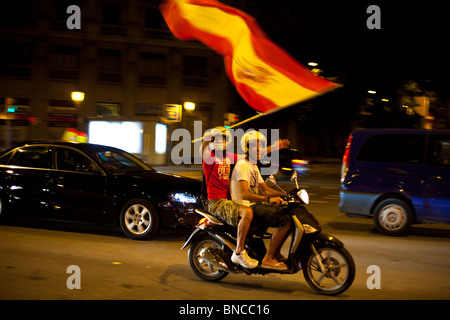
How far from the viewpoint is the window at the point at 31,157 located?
9.62 m

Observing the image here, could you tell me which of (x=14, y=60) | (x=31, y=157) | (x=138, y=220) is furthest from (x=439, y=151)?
(x=14, y=60)

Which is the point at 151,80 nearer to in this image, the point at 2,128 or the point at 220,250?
the point at 2,128

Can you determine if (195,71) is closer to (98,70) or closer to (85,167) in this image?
(98,70)

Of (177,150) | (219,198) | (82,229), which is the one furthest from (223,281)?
(177,150)

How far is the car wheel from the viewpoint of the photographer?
342 inches

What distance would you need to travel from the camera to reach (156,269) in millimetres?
6805

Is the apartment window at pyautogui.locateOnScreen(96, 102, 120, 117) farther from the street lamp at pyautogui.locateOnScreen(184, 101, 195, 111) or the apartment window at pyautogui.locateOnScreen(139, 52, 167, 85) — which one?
the street lamp at pyautogui.locateOnScreen(184, 101, 195, 111)

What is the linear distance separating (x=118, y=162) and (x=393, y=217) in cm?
521

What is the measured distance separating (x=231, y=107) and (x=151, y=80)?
5.59 m

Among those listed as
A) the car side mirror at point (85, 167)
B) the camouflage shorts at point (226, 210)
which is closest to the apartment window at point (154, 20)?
the car side mirror at point (85, 167)

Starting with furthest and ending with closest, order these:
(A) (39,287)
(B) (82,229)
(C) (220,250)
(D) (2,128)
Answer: (D) (2,128) < (B) (82,229) < (C) (220,250) < (A) (39,287)

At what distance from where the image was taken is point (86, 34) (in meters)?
33.8

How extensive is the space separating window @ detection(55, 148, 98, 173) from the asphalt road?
3.69ft

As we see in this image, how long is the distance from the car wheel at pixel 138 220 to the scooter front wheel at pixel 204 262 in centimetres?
242
